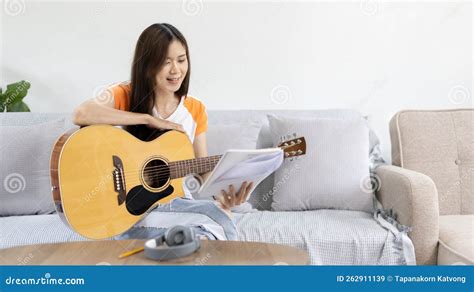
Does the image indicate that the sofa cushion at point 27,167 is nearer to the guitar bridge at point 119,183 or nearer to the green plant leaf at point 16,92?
the green plant leaf at point 16,92

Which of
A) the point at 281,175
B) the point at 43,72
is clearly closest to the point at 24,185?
the point at 43,72

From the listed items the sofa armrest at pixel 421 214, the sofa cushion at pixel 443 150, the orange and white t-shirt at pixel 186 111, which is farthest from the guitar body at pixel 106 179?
the sofa cushion at pixel 443 150

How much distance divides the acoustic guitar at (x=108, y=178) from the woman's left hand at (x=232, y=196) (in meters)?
0.11

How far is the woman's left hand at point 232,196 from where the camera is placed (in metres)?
1.36

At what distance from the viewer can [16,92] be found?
173cm

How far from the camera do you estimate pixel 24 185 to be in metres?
1.73

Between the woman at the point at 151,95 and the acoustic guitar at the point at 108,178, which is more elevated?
Answer: the woman at the point at 151,95

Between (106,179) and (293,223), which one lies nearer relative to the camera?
(106,179)

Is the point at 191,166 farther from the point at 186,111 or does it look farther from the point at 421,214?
the point at 421,214

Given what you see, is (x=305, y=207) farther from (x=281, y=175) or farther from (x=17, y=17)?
(x=17, y=17)

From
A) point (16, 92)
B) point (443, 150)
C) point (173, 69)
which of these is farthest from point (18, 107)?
point (443, 150)

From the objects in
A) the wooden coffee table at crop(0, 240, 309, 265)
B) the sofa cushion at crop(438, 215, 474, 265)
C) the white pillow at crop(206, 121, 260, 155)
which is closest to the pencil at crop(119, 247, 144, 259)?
the wooden coffee table at crop(0, 240, 309, 265)

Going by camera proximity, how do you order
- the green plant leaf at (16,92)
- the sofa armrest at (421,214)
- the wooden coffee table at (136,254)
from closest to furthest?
the wooden coffee table at (136,254)
the sofa armrest at (421,214)
the green plant leaf at (16,92)

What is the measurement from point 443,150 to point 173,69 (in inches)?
37.5
